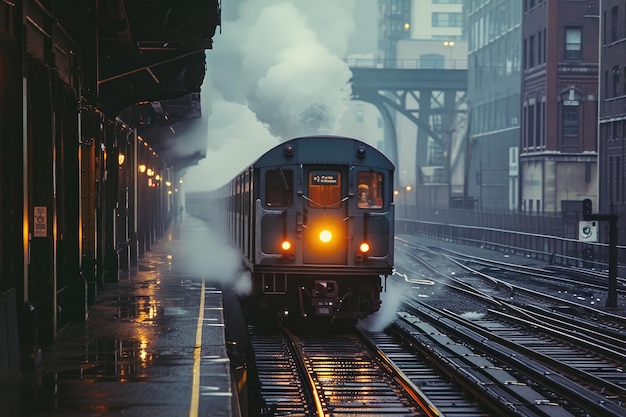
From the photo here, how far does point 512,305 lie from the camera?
22.1m

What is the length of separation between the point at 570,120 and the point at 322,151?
138 feet

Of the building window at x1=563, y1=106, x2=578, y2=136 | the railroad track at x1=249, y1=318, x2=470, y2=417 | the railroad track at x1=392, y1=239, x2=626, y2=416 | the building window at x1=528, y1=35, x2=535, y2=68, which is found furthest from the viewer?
the building window at x1=528, y1=35, x2=535, y2=68

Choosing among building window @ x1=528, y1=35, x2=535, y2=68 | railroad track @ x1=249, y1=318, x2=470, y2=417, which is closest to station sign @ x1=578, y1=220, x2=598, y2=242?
railroad track @ x1=249, y1=318, x2=470, y2=417

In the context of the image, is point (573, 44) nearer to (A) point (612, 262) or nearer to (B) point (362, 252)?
(A) point (612, 262)

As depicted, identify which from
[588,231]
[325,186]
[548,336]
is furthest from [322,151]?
[588,231]

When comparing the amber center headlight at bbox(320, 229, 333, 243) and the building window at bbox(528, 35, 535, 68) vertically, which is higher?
the building window at bbox(528, 35, 535, 68)

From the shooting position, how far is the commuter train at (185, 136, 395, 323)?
53.9ft

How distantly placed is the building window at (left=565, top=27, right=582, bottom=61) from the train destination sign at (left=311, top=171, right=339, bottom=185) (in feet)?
139

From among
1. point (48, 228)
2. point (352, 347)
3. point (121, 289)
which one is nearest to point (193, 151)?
point (121, 289)

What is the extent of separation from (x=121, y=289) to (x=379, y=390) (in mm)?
9287

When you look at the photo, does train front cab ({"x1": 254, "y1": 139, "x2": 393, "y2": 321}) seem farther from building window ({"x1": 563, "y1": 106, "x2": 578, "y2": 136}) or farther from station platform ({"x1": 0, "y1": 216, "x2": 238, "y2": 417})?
building window ({"x1": 563, "y1": 106, "x2": 578, "y2": 136})

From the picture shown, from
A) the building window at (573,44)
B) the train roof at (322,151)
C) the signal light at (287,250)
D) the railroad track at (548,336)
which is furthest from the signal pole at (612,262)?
the building window at (573,44)

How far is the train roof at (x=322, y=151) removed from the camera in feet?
54.2

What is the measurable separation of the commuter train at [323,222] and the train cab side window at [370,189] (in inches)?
0.6
